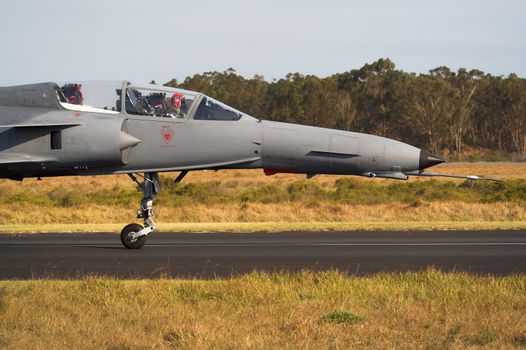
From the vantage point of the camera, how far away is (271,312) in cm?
1052

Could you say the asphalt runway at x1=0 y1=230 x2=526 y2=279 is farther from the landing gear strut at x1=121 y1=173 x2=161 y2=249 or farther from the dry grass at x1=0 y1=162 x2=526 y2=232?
the dry grass at x1=0 y1=162 x2=526 y2=232

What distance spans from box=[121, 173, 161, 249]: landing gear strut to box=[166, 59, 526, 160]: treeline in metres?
86.6

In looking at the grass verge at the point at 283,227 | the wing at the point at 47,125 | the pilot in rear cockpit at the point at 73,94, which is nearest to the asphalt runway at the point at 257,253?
the grass verge at the point at 283,227

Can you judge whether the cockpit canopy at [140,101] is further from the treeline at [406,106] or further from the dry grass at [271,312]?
the treeline at [406,106]

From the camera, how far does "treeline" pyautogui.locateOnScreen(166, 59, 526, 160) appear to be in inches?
4178

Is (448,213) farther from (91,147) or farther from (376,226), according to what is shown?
(91,147)

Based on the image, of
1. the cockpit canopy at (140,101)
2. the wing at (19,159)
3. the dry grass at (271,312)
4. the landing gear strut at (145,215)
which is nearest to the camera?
the dry grass at (271,312)

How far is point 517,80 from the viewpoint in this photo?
121688 millimetres

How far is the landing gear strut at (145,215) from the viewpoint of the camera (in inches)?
727

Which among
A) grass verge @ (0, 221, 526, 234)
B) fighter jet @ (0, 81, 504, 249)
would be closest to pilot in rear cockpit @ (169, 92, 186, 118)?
fighter jet @ (0, 81, 504, 249)

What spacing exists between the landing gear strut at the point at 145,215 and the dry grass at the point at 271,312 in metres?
5.44

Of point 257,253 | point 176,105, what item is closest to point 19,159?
point 176,105

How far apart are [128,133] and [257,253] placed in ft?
11.2

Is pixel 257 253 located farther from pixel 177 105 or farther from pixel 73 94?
pixel 73 94
